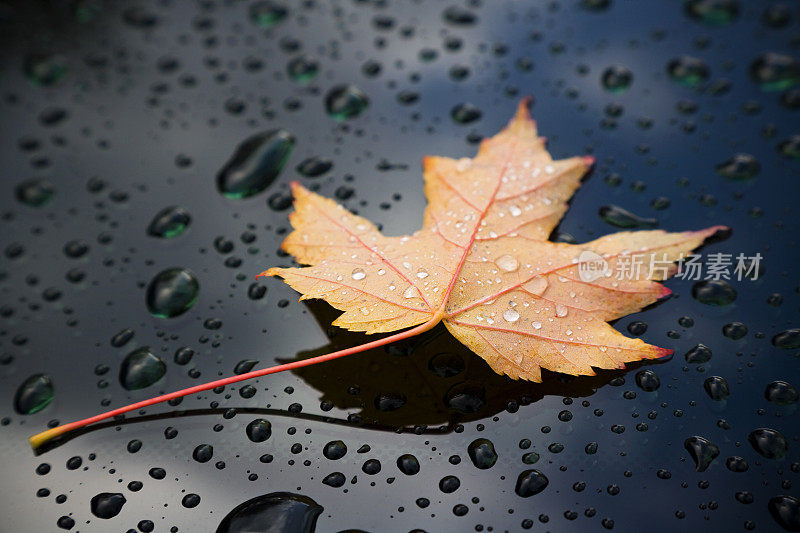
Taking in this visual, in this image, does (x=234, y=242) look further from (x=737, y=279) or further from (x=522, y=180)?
(x=737, y=279)

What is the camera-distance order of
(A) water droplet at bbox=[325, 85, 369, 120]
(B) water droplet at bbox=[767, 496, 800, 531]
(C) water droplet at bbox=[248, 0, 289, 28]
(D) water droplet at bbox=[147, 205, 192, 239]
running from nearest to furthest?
(B) water droplet at bbox=[767, 496, 800, 531] → (D) water droplet at bbox=[147, 205, 192, 239] → (A) water droplet at bbox=[325, 85, 369, 120] → (C) water droplet at bbox=[248, 0, 289, 28]

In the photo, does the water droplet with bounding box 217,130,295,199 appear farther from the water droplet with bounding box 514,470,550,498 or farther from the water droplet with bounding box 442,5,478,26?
the water droplet with bounding box 514,470,550,498

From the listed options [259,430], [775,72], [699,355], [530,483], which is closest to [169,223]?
[259,430]

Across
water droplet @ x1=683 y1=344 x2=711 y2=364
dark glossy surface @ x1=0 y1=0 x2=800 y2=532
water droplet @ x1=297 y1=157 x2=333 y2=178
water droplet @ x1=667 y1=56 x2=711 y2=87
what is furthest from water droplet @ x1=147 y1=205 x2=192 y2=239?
water droplet @ x1=667 y1=56 x2=711 y2=87

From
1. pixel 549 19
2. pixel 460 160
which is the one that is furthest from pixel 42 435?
pixel 549 19

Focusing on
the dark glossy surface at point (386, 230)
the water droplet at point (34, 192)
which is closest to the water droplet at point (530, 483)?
the dark glossy surface at point (386, 230)

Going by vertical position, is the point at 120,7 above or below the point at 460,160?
above
